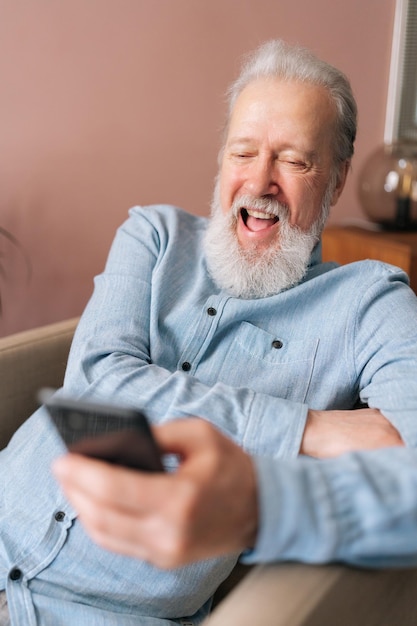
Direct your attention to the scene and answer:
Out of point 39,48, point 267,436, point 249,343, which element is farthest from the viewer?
point 39,48

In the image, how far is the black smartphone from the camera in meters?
0.65

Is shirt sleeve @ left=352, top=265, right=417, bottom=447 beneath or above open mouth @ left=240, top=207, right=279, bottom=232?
beneath

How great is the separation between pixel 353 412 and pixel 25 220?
1426 mm

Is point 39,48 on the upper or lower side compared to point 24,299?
upper

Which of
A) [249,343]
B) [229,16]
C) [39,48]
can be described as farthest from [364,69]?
[249,343]

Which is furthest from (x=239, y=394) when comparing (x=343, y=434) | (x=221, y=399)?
(x=343, y=434)

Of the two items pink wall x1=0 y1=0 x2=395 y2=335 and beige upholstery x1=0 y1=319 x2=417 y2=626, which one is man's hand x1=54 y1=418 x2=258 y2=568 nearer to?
beige upholstery x1=0 y1=319 x2=417 y2=626

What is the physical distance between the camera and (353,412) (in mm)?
1111

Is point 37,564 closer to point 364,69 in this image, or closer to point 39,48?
point 39,48

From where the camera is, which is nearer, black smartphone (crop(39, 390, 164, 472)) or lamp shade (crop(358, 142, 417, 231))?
black smartphone (crop(39, 390, 164, 472))

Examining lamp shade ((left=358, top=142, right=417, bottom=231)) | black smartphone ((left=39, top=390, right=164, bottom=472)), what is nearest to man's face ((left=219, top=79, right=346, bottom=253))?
black smartphone ((left=39, top=390, right=164, bottom=472))

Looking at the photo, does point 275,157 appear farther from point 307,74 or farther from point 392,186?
point 392,186

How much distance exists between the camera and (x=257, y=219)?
4.81 ft

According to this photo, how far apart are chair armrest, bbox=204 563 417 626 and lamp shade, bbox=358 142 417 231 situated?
2048 mm
